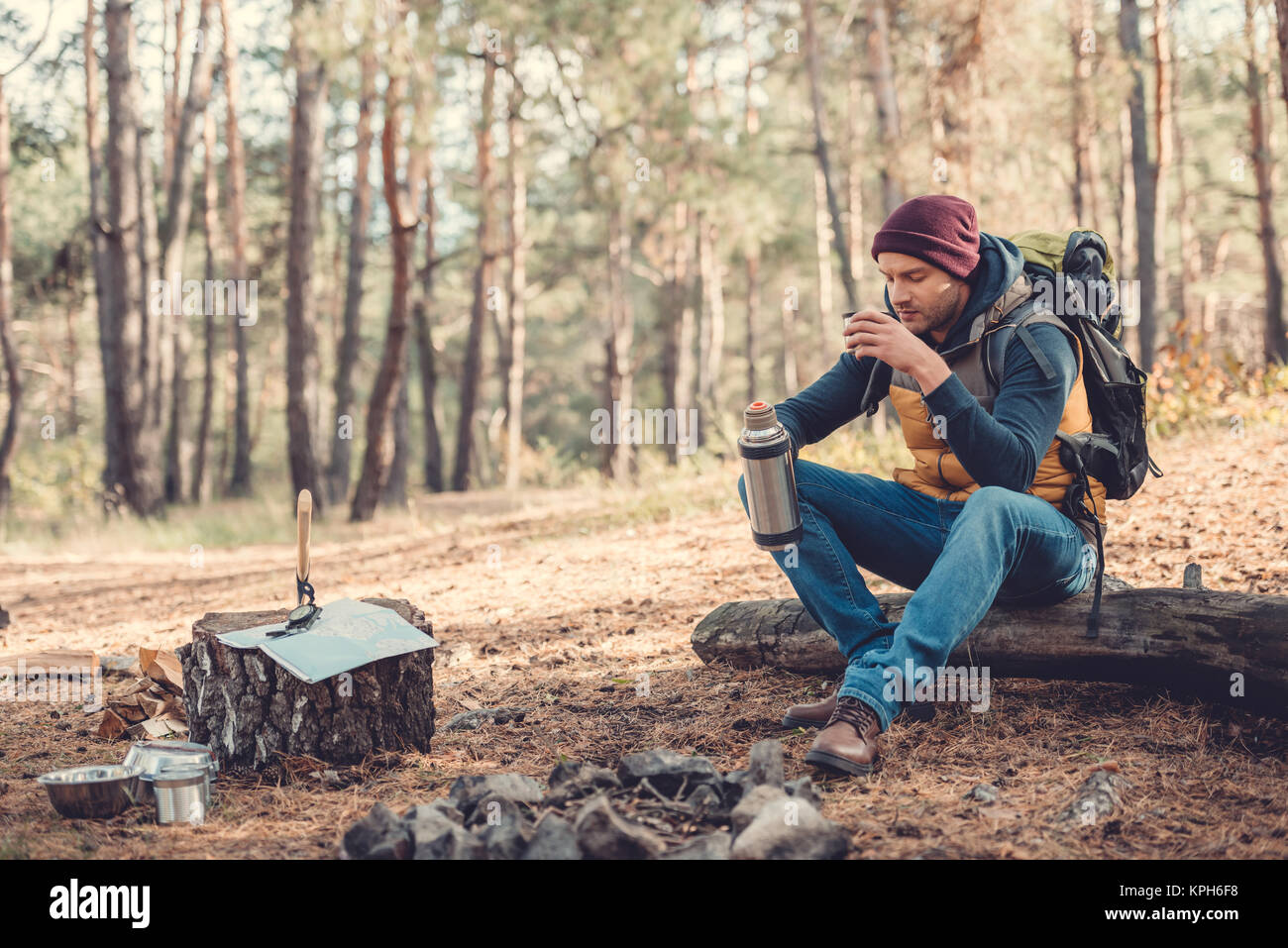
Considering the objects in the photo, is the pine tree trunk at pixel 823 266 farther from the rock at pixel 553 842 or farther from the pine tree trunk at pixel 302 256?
the rock at pixel 553 842

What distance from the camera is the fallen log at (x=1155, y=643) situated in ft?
10.1

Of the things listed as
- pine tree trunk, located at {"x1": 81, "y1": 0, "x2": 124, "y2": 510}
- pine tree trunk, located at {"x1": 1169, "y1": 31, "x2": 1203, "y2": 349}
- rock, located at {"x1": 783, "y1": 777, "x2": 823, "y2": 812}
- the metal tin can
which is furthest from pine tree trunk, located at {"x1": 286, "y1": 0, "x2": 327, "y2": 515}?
pine tree trunk, located at {"x1": 1169, "y1": 31, "x2": 1203, "y2": 349}

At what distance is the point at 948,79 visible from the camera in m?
11.5

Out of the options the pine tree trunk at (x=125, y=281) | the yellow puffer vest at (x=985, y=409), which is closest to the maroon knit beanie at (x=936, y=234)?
the yellow puffer vest at (x=985, y=409)

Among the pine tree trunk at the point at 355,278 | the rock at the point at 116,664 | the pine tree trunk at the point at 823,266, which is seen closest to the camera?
the rock at the point at 116,664

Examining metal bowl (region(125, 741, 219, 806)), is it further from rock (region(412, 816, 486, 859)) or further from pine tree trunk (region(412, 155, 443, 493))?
pine tree trunk (region(412, 155, 443, 493))

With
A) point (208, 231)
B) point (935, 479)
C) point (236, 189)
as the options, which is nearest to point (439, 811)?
point (935, 479)

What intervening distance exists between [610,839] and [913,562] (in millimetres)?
1614

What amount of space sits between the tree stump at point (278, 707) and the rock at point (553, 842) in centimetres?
115

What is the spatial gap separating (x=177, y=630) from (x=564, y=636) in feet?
8.12

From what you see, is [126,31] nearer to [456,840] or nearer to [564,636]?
[564,636]

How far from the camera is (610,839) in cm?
234
